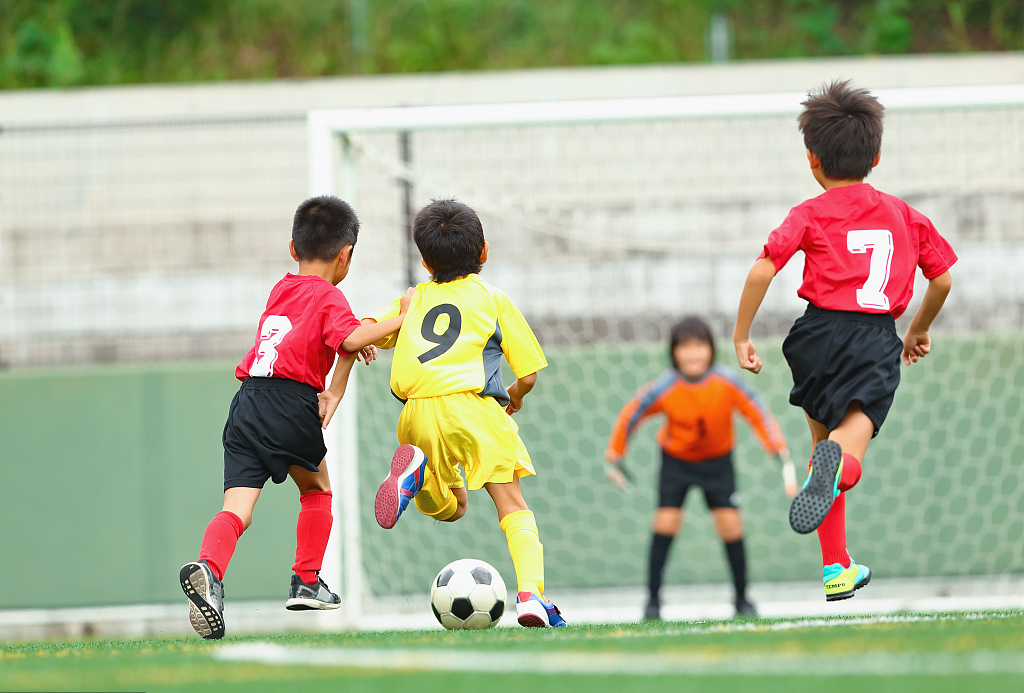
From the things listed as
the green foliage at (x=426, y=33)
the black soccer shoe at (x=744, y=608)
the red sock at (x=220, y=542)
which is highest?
the green foliage at (x=426, y=33)

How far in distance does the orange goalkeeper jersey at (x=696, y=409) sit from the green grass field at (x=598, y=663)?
265cm

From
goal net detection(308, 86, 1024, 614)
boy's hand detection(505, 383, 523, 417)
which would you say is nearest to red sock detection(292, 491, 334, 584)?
boy's hand detection(505, 383, 523, 417)

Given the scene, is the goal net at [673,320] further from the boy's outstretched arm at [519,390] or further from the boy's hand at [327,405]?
the boy's hand at [327,405]

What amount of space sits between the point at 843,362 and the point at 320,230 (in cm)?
183

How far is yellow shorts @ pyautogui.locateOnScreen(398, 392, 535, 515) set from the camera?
3342 mm

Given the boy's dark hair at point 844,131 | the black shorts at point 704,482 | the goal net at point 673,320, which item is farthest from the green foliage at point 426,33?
the boy's dark hair at point 844,131

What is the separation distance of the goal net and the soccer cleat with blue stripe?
10.3 feet

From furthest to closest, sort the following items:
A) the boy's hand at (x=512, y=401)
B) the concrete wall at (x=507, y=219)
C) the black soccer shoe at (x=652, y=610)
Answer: the concrete wall at (x=507, y=219), the black soccer shoe at (x=652, y=610), the boy's hand at (x=512, y=401)

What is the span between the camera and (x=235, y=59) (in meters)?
11.2

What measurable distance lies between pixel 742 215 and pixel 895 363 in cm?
362

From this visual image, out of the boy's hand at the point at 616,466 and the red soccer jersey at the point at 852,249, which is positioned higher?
the red soccer jersey at the point at 852,249

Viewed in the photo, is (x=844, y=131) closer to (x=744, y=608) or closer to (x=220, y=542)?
(x=220, y=542)

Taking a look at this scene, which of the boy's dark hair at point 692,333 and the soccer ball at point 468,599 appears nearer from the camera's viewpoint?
the soccer ball at point 468,599

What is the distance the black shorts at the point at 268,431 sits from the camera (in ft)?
11.1
